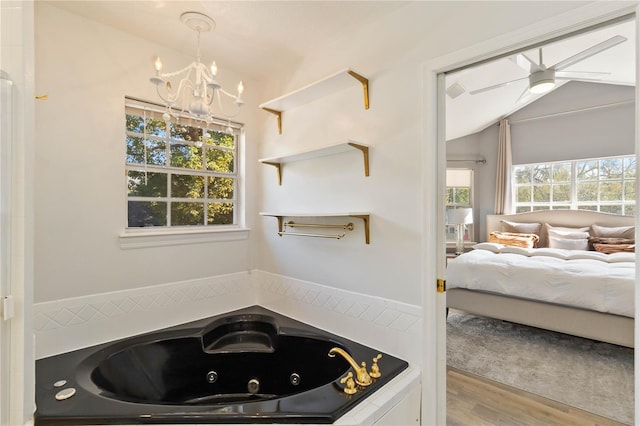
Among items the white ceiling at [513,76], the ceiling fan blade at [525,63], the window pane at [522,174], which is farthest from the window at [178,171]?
the window pane at [522,174]

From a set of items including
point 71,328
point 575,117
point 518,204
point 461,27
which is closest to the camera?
point 461,27

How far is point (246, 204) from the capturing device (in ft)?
8.77

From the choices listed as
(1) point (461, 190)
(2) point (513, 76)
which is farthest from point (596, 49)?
(1) point (461, 190)

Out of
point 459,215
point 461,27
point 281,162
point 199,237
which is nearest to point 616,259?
point 459,215

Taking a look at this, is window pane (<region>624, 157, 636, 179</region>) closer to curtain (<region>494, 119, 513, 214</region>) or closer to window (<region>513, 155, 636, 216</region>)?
window (<region>513, 155, 636, 216</region>)

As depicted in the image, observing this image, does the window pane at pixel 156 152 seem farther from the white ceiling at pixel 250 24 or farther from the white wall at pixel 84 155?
the white ceiling at pixel 250 24

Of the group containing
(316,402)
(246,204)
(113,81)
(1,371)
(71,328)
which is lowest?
(316,402)

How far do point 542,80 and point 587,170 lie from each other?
3011mm

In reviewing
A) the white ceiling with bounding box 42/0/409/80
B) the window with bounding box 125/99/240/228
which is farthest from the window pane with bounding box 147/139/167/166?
the white ceiling with bounding box 42/0/409/80

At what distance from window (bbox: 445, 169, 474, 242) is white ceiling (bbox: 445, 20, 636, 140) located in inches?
35.8

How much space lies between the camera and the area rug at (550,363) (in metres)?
2.26

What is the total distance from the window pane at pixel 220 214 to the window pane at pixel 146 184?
0.38 metres

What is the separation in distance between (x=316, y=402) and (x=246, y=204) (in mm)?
1692

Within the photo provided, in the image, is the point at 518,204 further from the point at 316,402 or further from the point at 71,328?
the point at 71,328
